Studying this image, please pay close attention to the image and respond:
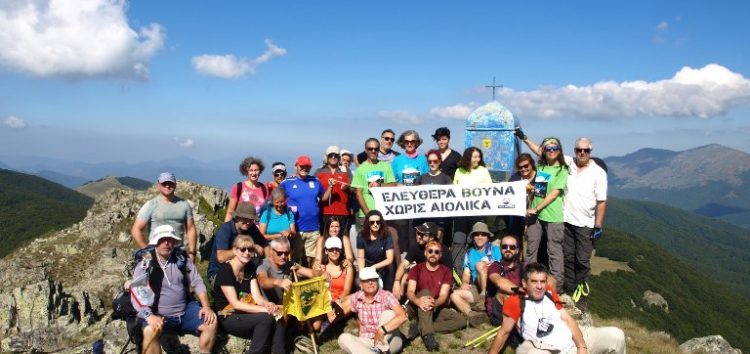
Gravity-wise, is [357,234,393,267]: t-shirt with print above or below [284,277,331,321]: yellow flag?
above

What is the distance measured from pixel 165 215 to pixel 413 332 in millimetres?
4923

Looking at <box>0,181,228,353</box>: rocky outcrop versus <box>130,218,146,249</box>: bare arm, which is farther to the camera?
<box>0,181,228,353</box>: rocky outcrop

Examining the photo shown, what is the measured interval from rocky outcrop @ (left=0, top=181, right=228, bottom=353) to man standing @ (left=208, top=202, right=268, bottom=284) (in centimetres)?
205

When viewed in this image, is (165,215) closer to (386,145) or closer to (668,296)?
(386,145)

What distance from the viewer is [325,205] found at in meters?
10.6

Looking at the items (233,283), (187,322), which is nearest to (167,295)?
(187,322)

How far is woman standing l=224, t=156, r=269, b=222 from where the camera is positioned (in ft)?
32.9

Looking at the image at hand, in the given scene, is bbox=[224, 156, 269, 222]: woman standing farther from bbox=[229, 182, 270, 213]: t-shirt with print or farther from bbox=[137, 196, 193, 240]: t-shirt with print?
bbox=[137, 196, 193, 240]: t-shirt with print

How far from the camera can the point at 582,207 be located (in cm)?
977

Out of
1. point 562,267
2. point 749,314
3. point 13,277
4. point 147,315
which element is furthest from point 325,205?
point 749,314

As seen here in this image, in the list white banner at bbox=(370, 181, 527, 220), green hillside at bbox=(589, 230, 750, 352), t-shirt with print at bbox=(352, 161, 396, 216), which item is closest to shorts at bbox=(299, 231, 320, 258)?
t-shirt with print at bbox=(352, 161, 396, 216)

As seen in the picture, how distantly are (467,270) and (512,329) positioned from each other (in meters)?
2.11

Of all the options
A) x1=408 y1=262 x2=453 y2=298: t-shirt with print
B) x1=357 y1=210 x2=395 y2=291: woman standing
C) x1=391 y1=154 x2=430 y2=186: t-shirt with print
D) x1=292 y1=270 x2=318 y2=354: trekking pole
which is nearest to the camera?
x1=292 y1=270 x2=318 y2=354: trekking pole

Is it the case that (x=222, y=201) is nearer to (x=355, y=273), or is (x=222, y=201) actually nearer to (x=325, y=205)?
(x=325, y=205)
